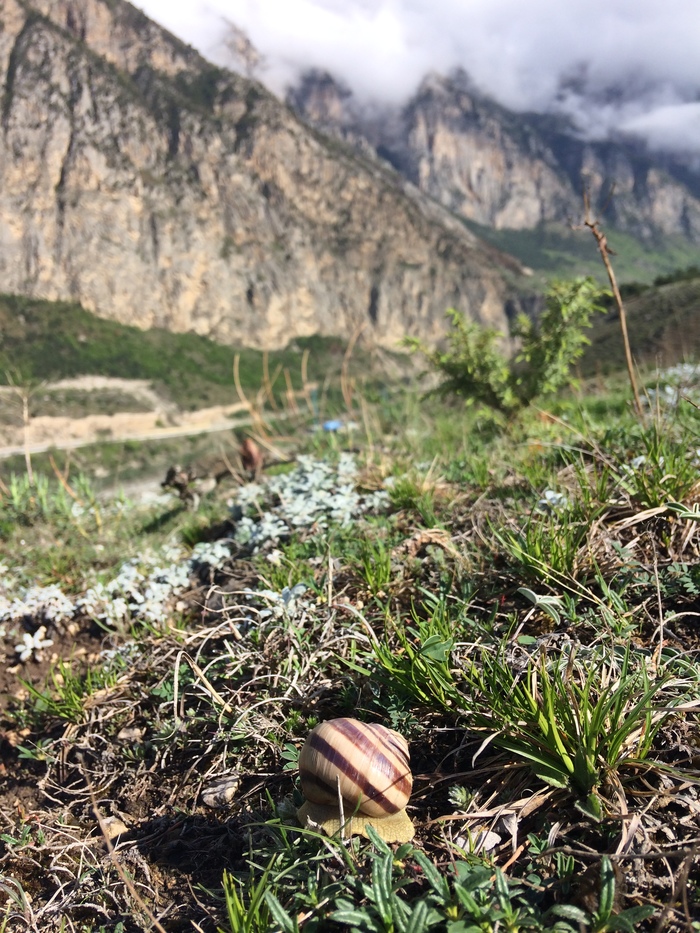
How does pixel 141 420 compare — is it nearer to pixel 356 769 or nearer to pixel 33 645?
pixel 33 645

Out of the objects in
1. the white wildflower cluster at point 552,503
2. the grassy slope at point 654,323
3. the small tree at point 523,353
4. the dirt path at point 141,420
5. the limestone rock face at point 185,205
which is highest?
the limestone rock face at point 185,205

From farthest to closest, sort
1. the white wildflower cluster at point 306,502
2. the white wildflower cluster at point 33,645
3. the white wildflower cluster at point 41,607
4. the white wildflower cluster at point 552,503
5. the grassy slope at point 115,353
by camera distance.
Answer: the grassy slope at point 115,353
the white wildflower cluster at point 306,502
the white wildflower cluster at point 41,607
the white wildflower cluster at point 33,645
the white wildflower cluster at point 552,503

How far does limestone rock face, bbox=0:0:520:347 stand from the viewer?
122 metres

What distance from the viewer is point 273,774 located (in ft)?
6.51

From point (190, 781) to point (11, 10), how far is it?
182500mm

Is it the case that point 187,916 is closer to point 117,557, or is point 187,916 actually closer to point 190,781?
point 190,781

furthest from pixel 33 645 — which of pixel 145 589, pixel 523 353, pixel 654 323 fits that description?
pixel 654 323

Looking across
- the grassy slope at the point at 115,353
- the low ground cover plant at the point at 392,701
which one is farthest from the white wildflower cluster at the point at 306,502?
the grassy slope at the point at 115,353

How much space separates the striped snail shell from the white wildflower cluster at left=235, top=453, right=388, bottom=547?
1731 millimetres

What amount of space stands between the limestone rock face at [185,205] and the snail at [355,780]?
10065 centimetres

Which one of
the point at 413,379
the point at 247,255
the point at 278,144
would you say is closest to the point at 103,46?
the point at 278,144

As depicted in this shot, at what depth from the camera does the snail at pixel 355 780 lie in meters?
1.46

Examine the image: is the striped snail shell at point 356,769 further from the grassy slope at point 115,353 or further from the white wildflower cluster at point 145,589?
the grassy slope at point 115,353

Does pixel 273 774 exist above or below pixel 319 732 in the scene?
below
